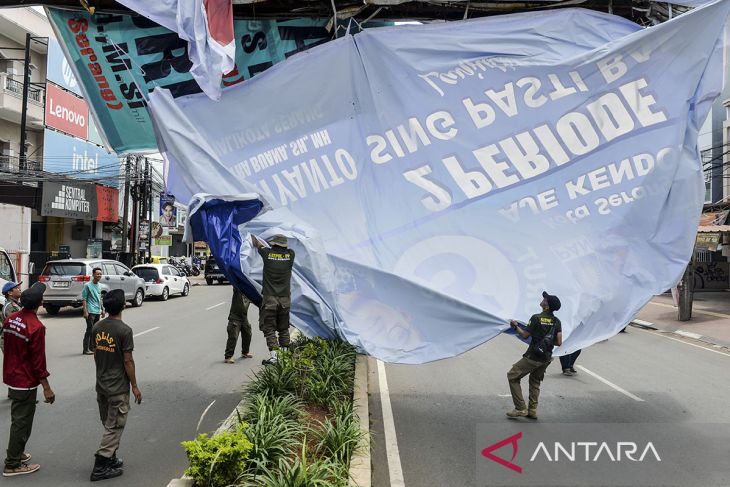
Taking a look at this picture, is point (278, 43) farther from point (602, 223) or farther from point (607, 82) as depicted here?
point (602, 223)

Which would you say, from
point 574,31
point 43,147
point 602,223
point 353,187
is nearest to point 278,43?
point 353,187

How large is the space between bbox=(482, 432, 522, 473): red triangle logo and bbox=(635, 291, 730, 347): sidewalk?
27.8 feet

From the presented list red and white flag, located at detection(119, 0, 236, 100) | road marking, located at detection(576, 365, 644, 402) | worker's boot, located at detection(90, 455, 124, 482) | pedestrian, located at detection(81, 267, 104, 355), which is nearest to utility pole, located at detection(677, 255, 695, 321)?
road marking, located at detection(576, 365, 644, 402)

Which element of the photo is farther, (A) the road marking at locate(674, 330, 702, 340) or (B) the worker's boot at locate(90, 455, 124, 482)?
(A) the road marking at locate(674, 330, 702, 340)

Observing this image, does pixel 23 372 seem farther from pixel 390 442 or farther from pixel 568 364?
pixel 568 364

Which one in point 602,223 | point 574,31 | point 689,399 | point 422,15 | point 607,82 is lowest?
point 689,399

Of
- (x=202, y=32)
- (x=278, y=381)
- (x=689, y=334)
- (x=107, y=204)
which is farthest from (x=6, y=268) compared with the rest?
(x=689, y=334)

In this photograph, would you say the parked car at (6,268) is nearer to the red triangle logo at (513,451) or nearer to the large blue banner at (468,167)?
the large blue banner at (468,167)

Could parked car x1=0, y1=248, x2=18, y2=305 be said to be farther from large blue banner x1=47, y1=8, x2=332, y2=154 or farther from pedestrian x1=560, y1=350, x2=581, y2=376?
pedestrian x1=560, y1=350, x2=581, y2=376

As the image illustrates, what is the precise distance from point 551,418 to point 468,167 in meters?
3.43

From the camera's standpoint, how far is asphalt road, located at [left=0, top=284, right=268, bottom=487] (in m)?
5.23

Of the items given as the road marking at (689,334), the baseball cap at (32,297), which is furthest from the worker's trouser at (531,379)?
the road marking at (689,334)

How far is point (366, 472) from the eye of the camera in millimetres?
4531

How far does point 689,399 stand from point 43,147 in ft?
86.5
